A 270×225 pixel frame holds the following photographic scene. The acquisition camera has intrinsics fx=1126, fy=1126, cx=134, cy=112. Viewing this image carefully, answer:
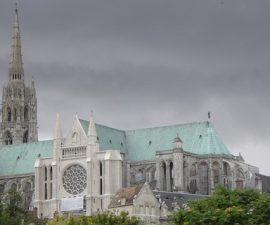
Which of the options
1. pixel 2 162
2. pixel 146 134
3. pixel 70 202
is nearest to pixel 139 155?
pixel 146 134

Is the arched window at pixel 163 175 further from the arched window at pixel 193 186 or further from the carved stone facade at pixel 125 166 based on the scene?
the arched window at pixel 193 186

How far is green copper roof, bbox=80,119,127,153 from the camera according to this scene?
549ft

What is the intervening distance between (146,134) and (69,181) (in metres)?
15.7

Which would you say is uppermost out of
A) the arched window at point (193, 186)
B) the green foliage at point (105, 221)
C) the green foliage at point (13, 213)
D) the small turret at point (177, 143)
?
the small turret at point (177, 143)

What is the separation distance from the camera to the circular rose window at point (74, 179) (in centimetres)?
16412

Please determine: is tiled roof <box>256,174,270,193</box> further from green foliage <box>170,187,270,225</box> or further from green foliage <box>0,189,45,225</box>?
green foliage <box>170,187,270,225</box>

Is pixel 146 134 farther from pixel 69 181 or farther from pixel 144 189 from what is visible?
pixel 144 189

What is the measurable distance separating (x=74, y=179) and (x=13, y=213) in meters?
33.9

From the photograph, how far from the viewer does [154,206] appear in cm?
14400

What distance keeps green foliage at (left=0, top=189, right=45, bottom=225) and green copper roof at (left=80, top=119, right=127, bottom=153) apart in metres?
22.7

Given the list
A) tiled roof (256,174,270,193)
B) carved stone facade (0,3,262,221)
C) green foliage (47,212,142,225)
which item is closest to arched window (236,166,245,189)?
Answer: carved stone facade (0,3,262,221)

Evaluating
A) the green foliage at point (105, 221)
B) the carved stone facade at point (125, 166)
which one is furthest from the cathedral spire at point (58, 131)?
the green foliage at point (105, 221)

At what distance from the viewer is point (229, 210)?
90.6 meters

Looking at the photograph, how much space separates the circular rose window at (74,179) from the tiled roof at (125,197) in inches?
630
